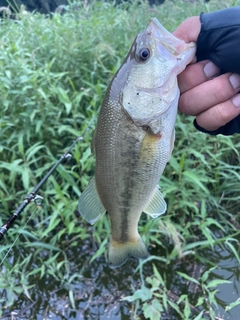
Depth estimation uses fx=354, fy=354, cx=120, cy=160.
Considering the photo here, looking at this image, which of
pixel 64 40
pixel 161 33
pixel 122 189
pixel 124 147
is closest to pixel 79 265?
pixel 122 189

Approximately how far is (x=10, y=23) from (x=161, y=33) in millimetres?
3977

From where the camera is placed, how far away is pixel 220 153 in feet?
9.85

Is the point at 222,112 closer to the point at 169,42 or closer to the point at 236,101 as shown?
the point at 236,101

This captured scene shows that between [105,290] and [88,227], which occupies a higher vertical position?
[88,227]

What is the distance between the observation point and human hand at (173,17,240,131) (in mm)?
1483

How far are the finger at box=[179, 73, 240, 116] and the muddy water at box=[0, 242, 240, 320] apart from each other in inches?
61.3

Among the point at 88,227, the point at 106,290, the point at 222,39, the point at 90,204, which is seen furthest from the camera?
the point at 88,227

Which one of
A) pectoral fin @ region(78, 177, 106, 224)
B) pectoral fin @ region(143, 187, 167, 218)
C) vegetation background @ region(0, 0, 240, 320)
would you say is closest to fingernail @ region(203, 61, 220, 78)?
pectoral fin @ region(143, 187, 167, 218)

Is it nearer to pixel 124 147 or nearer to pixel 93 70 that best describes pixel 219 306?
pixel 124 147

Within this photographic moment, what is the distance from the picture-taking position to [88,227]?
294 centimetres

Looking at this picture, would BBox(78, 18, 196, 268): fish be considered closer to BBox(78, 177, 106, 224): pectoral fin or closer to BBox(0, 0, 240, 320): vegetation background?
BBox(78, 177, 106, 224): pectoral fin

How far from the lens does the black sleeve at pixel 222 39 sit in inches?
56.0

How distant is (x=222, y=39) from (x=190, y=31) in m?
0.14

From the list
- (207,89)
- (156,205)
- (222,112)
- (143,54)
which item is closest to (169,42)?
(143,54)
